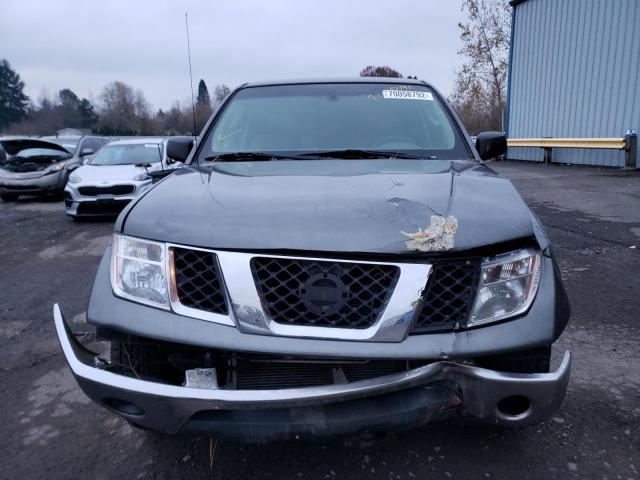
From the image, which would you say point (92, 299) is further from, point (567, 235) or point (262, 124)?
point (567, 235)

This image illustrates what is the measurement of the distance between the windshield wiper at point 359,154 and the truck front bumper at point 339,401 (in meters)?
1.48

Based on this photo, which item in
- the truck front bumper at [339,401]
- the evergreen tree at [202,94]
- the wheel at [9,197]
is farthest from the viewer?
the wheel at [9,197]

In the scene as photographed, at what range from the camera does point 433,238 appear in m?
1.66

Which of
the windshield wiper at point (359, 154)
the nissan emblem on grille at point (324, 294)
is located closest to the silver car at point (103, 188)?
the windshield wiper at point (359, 154)

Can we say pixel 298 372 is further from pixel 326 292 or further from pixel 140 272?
pixel 140 272

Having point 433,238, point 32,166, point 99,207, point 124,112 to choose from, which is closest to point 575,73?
point 99,207

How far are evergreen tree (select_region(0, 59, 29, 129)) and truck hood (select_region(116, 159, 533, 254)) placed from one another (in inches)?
3211

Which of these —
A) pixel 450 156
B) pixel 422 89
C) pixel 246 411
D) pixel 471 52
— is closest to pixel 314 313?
pixel 246 411

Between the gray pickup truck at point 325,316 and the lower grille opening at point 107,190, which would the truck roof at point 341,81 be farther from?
the lower grille opening at point 107,190

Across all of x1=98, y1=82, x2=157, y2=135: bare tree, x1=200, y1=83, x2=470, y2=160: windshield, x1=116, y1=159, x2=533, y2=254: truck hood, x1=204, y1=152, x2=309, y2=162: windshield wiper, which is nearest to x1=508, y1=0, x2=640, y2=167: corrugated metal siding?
x1=200, y1=83, x2=470, y2=160: windshield

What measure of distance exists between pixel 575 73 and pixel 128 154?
1278cm

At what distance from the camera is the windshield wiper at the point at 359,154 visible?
2814 millimetres

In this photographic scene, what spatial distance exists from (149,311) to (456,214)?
1.16 metres

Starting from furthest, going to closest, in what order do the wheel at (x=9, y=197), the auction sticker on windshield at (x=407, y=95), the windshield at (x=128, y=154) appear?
the wheel at (x=9, y=197), the windshield at (x=128, y=154), the auction sticker on windshield at (x=407, y=95)
